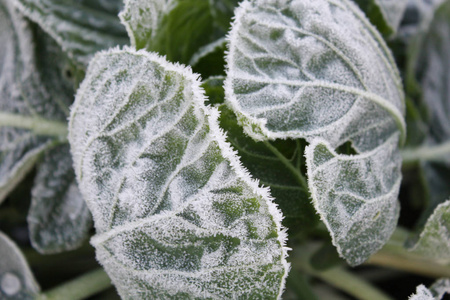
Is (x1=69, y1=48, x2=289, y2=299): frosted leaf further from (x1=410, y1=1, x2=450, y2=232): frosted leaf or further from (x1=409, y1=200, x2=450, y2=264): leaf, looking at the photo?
(x1=410, y1=1, x2=450, y2=232): frosted leaf

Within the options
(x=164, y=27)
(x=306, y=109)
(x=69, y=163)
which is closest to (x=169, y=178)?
(x=306, y=109)

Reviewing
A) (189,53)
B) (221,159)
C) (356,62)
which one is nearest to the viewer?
(221,159)

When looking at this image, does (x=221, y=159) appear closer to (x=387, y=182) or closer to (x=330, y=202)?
(x=330, y=202)

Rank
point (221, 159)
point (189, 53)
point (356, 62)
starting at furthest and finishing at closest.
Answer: point (189, 53) < point (356, 62) < point (221, 159)

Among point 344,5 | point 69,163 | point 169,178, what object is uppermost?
point 344,5

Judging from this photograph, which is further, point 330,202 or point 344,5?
point 344,5

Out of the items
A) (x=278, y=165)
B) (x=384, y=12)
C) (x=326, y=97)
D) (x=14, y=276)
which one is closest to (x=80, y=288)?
(x=14, y=276)
